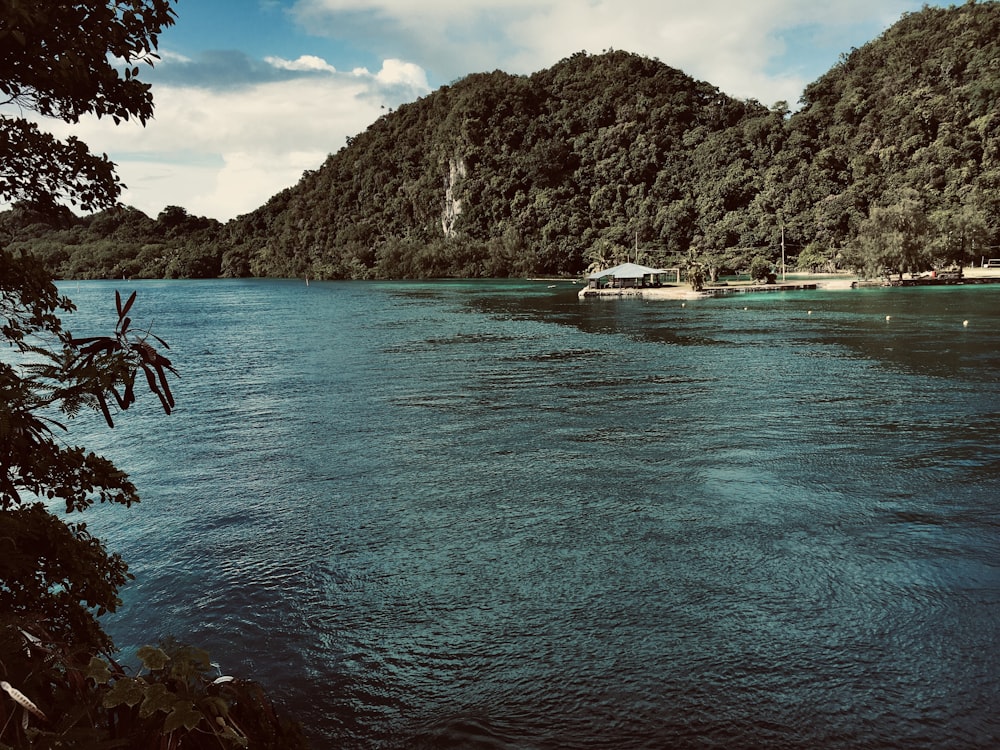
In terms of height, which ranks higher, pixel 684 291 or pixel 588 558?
pixel 684 291

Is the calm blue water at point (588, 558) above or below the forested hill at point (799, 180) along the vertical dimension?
below

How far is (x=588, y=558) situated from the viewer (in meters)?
10.2

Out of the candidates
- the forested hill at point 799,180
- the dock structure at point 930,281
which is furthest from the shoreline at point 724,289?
the forested hill at point 799,180

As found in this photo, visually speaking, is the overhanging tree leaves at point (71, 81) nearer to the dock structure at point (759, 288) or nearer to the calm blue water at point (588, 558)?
the calm blue water at point (588, 558)

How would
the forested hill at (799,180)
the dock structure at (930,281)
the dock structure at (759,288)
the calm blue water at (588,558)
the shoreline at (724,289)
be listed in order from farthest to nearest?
the forested hill at (799,180) → the dock structure at (759,288) → the dock structure at (930,281) → the shoreline at (724,289) → the calm blue water at (588,558)

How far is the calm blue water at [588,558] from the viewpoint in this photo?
6.85 metres

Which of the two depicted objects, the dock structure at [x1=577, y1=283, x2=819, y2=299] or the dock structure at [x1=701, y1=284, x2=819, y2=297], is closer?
the dock structure at [x1=577, y1=283, x2=819, y2=299]

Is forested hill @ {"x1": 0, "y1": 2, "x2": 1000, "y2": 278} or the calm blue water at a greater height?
forested hill @ {"x1": 0, "y1": 2, "x2": 1000, "y2": 278}

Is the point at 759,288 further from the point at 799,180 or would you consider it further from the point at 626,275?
the point at 799,180

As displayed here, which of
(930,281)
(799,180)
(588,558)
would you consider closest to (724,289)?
(930,281)

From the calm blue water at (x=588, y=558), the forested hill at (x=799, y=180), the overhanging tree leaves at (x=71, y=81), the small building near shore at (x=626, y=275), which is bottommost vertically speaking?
the calm blue water at (x=588, y=558)

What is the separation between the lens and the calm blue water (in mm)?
6852

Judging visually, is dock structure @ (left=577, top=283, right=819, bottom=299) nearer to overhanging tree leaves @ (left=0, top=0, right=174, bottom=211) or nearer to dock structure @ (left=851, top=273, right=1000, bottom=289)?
dock structure @ (left=851, top=273, right=1000, bottom=289)

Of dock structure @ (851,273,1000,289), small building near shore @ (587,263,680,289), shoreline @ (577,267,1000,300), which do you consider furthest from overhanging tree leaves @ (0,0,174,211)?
dock structure @ (851,273,1000,289)
